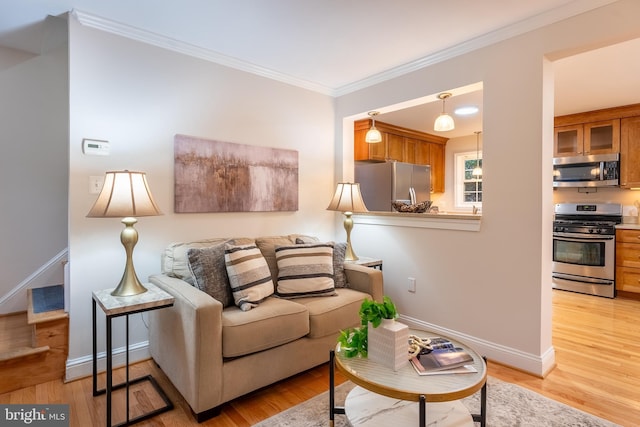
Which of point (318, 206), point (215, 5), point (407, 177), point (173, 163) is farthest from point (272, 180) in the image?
point (407, 177)

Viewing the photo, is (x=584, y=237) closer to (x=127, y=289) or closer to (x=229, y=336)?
(x=229, y=336)

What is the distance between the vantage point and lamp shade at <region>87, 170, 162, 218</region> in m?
1.90

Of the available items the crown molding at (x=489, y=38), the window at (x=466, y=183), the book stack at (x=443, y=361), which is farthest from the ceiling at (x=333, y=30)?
the window at (x=466, y=183)

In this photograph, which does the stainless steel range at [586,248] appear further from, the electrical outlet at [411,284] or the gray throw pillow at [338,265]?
the gray throw pillow at [338,265]

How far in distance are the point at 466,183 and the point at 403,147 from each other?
1.73 metres

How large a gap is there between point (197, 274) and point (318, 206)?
177 cm

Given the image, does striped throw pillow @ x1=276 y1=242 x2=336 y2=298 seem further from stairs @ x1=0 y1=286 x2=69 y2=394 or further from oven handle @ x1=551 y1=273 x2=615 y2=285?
oven handle @ x1=551 y1=273 x2=615 y2=285

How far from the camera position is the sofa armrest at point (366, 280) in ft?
8.81

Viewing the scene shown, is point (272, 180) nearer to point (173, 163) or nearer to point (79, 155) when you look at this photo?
point (173, 163)

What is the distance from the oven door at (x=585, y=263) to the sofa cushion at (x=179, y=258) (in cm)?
433

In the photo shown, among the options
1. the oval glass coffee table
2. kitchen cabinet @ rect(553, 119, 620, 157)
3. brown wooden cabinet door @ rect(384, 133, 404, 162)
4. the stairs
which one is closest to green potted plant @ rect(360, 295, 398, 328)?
the oval glass coffee table

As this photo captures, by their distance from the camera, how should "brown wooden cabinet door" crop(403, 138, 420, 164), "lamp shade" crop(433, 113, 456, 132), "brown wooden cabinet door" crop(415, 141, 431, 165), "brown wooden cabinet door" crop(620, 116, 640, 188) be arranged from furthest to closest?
"brown wooden cabinet door" crop(415, 141, 431, 165) → "brown wooden cabinet door" crop(403, 138, 420, 164) → "brown wooden cabinet door" crop(620, 116, 640, 188) → "lamp shade" crop(433, 113, 456, 132)

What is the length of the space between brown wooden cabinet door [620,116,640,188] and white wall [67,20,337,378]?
418 cm

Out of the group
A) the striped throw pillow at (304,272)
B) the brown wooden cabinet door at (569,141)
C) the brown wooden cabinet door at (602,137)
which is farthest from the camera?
the brown wooden cabinet door at (569,141)
